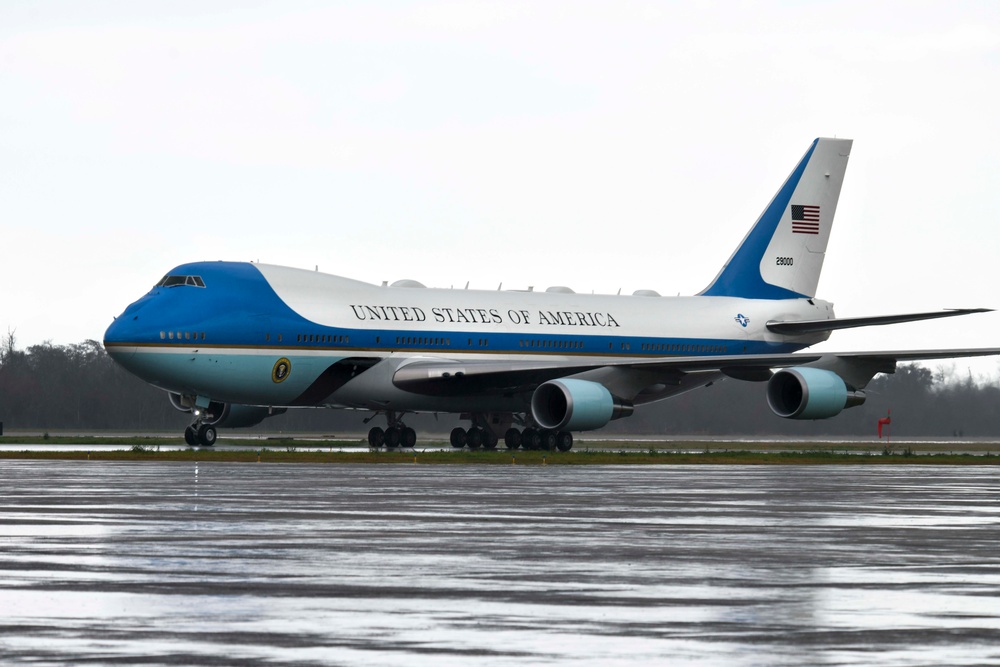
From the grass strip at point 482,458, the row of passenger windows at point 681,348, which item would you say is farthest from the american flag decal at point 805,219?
the grass strip at point 482,458

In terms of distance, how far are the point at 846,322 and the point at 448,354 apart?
13259 mm

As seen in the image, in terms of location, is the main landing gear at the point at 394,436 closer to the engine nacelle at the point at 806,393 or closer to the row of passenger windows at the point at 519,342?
the row of passenger windows at the point at 519,342

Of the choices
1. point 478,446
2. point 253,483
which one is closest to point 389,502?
point 253,483

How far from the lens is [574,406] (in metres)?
41.9

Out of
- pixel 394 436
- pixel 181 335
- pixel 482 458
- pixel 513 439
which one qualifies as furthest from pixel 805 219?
pixel 181 335

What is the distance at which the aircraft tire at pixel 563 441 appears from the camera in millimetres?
45406

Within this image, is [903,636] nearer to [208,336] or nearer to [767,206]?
[208,336]

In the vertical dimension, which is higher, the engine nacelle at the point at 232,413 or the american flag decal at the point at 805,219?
the american flag decal at the point at 805,219

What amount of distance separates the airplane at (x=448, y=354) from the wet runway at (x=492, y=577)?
1852 cm

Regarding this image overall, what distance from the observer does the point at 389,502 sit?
20641 millimetres

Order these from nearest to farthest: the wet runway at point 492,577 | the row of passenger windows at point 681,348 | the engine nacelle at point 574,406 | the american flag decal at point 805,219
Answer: the wet runway at point 492,577 < the engine nacelle at point 574,406 < the row of passenger windows at point 681,348 < the american flag decal at point 805,219

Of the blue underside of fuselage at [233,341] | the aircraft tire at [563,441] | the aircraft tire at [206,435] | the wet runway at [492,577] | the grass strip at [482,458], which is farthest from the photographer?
the aircraft tire at [563,441]

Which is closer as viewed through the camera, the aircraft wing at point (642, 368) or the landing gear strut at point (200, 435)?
the landing gear strut at point (200, 435)

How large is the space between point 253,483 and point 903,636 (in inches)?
669
